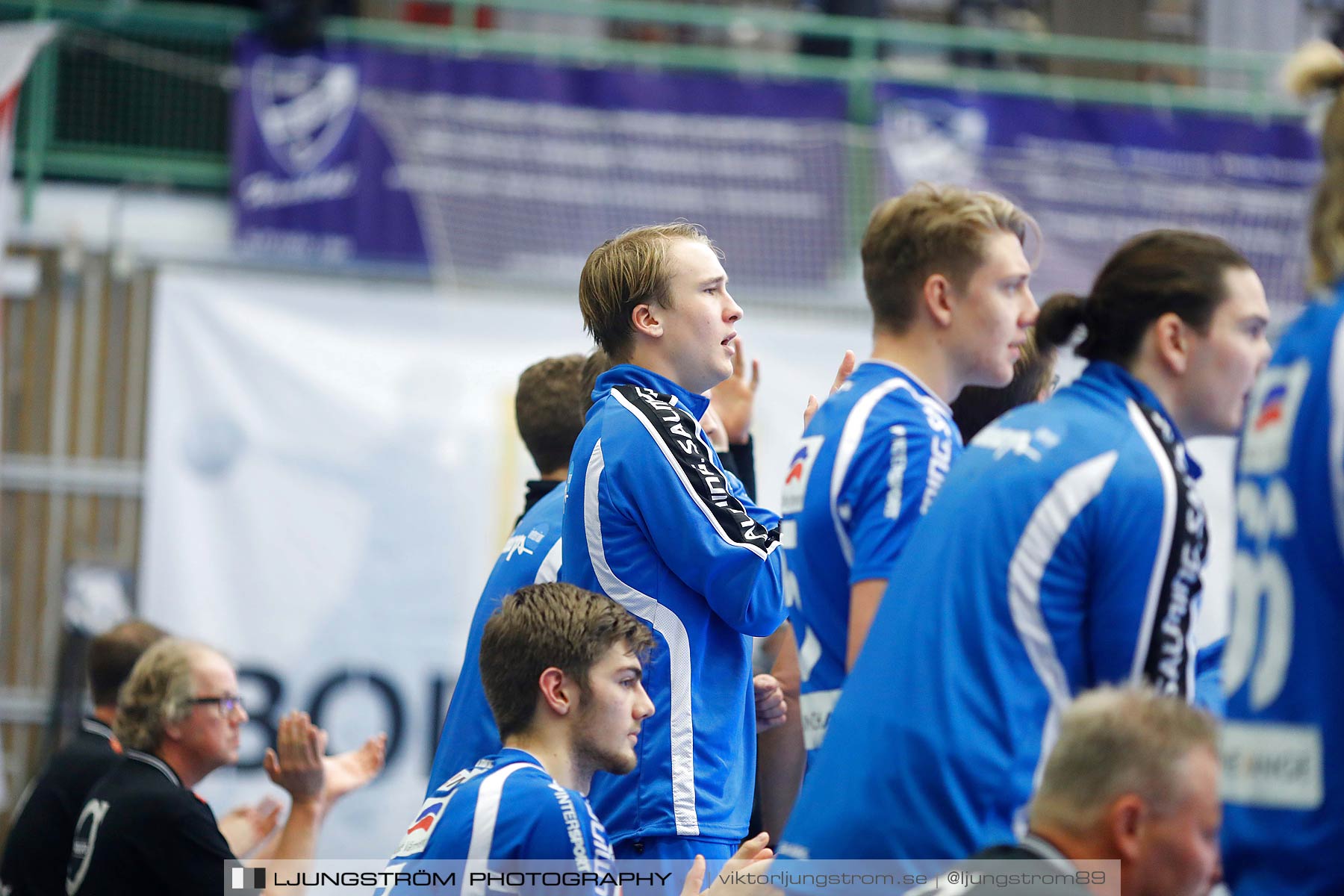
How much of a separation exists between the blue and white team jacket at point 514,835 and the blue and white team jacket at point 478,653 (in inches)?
29.3

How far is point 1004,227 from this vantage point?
3078 mm

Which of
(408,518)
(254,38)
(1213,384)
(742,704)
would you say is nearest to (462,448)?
(408,518)

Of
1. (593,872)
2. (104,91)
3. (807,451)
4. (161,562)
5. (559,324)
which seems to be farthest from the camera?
(104,91)

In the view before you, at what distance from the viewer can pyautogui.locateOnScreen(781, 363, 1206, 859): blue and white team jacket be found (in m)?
2.29

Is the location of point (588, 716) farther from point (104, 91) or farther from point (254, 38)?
point (104, 91)

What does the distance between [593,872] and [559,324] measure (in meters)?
7.73

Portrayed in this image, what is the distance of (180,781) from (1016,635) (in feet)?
10.6

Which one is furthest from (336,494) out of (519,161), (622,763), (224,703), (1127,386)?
(1127,386)

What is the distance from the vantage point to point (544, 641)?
3.06 meters

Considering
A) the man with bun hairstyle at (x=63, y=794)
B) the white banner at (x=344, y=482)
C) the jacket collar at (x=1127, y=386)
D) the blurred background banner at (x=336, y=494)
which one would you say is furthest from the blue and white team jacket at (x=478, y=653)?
the blurred background banner at (x=336, y=494)

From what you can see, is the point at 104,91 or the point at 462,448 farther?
the point at 104,91

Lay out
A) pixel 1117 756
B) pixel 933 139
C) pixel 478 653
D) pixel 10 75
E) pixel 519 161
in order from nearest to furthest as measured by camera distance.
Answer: pixel 1117 756 → pixel 478 653 → pixel 10 75 → pixel 519 161 → pixel 933 139

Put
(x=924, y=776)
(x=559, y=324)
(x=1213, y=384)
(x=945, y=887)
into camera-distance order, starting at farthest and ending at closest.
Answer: (x=559, y=324) < (x=1213, y=384) < (x=924, y=776) < (x=945, y=887)

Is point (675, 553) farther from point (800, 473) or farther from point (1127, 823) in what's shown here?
point (1127, 823)
